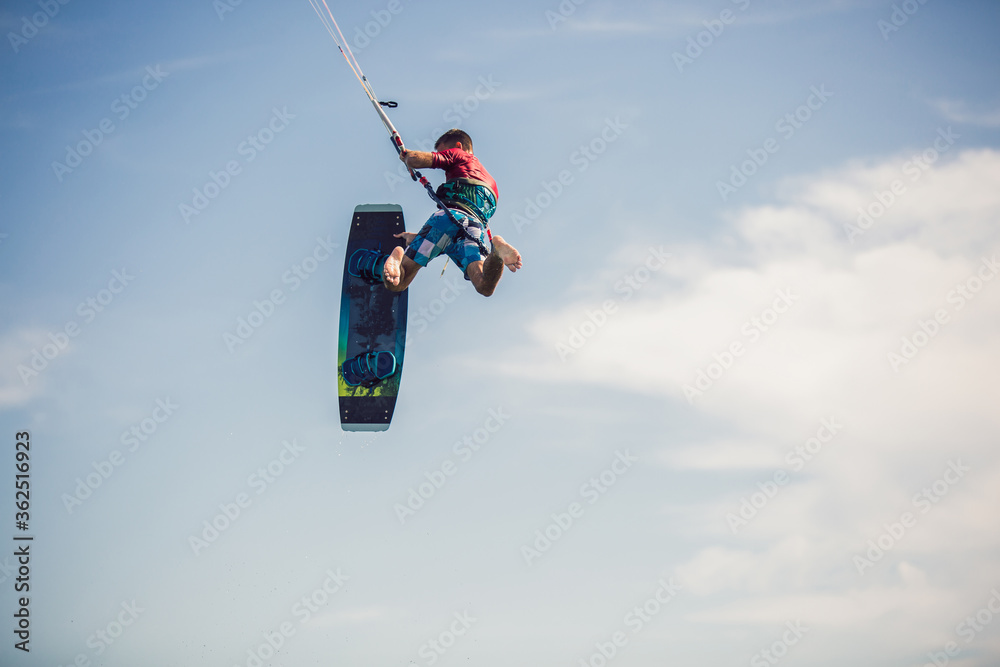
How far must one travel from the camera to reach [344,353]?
1480 cm

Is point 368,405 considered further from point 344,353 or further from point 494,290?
point 494,290

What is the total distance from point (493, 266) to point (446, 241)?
3.51 feet

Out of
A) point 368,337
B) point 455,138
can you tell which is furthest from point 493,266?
point 368,337

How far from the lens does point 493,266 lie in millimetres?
11055

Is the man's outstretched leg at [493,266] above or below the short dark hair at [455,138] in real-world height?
below

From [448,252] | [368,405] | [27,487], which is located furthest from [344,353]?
[27,487]

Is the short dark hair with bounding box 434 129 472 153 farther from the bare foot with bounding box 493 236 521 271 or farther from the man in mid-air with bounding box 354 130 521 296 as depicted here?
the bare foot with bounding box 493 236 521 271

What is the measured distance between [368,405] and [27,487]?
5.53 m

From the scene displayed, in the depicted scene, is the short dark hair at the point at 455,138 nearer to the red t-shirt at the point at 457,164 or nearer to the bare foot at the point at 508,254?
the red t-shirt at the point at 457,164

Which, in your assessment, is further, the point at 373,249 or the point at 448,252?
the point at 373,249

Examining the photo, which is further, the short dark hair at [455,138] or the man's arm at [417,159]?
the short dark hair at [455,138]

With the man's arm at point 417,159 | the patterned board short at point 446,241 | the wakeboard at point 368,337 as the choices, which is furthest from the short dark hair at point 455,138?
the wakeboard at point 368,337

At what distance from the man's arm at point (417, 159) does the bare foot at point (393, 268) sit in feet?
3.25

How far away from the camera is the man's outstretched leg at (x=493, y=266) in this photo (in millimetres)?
10734
